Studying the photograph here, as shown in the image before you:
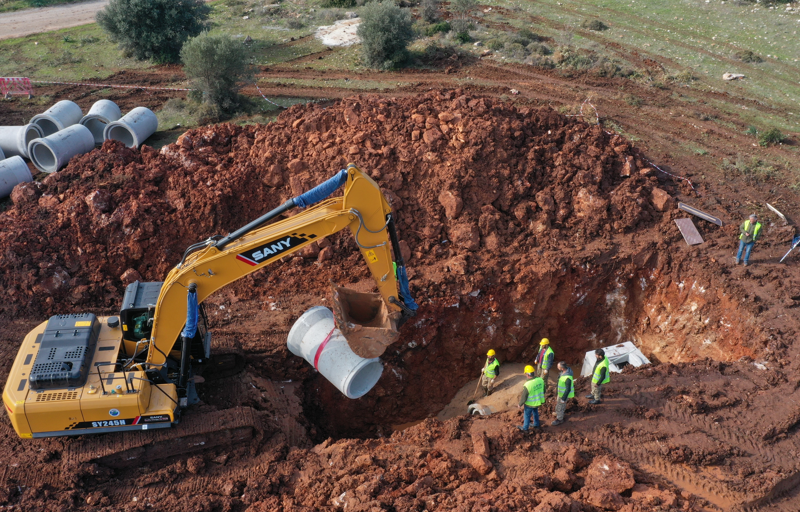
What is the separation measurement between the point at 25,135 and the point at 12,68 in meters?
9.15

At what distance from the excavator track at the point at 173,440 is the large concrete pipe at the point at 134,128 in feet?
33.9

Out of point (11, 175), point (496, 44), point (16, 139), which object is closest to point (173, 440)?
point (11, 175)

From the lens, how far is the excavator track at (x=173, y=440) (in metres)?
9.41

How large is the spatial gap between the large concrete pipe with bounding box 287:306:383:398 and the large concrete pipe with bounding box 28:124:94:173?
10.2 meters

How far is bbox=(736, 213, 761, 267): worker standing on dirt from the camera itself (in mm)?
12773

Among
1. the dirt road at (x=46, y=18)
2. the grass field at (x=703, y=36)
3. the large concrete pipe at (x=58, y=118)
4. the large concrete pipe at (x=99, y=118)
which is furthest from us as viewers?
the dirt road at (x=46, y=18)

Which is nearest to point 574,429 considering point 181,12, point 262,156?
point 262,156

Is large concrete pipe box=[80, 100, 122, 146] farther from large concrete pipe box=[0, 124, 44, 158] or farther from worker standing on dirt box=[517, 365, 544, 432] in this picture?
worker standing on dirt box=[517, 365, 544, 432]

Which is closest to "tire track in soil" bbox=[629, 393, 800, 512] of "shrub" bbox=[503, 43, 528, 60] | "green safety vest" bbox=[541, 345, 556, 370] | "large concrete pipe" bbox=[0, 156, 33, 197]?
"green safety vest" bbox=[541, 345, 556, 370]

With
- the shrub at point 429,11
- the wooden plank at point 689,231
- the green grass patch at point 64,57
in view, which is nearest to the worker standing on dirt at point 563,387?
the wooden plank at point 689,231

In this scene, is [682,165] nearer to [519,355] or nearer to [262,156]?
[519,355]

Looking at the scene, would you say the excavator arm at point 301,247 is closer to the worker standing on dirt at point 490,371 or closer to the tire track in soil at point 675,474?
the worker standing on dirt at point 490,371

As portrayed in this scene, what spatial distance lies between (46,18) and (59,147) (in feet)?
58.6

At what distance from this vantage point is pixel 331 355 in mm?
10227
